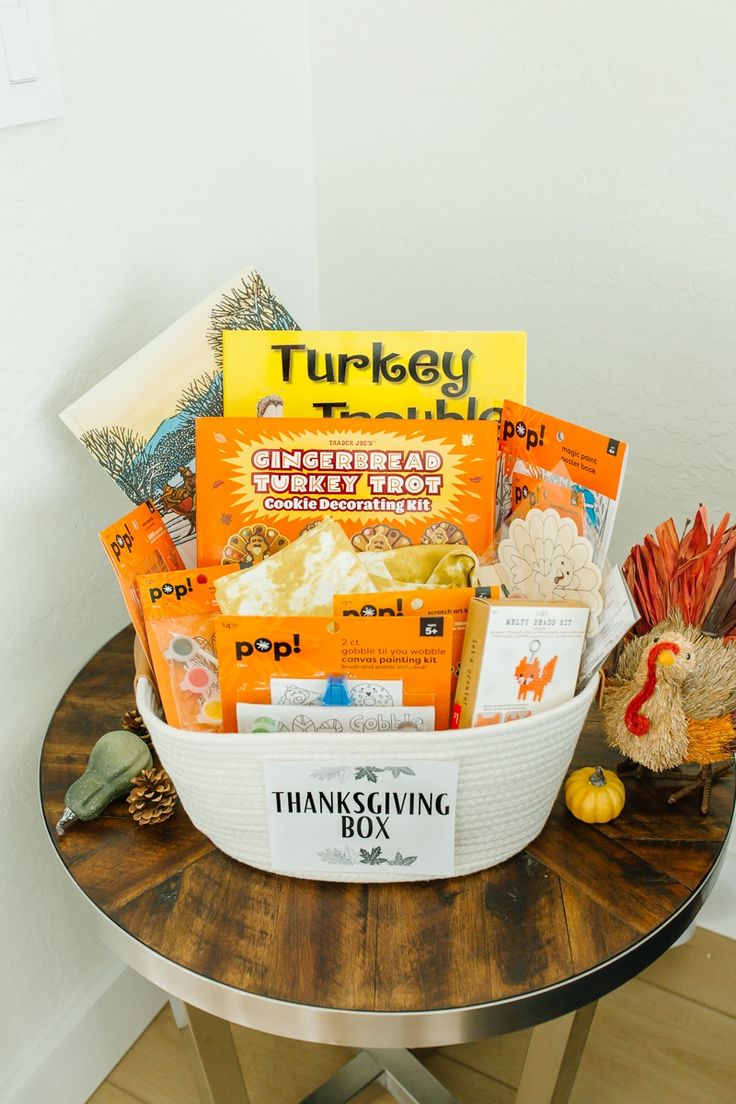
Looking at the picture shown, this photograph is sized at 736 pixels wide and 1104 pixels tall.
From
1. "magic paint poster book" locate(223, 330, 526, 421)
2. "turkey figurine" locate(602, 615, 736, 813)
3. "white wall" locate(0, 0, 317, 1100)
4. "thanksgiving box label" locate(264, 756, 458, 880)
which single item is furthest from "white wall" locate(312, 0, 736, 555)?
"thanksgiving box label" locate(264, 756, 458, 880)

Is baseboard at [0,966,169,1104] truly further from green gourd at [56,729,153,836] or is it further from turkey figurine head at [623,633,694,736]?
turkey figurine head at [623,633,694,736]

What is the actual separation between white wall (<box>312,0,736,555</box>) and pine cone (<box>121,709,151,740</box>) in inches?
24.4

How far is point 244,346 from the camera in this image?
0.85 m

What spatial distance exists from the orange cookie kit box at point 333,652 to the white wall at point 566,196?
563mm

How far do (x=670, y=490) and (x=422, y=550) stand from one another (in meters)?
0.48

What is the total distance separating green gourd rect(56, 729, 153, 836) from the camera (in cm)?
80

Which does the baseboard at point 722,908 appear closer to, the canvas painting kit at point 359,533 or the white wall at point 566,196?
the white wall at point 566,196

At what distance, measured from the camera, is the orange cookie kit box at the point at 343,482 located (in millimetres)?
810

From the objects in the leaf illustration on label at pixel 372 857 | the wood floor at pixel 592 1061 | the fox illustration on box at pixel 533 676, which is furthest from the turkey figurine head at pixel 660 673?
the wood floor at pixel 592 1061

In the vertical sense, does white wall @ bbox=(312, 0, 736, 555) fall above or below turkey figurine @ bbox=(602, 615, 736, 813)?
above

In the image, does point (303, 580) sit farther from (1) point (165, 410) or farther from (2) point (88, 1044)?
(2) point (88, 1044)

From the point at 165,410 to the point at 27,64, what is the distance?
0.30 meters

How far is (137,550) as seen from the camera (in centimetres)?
79

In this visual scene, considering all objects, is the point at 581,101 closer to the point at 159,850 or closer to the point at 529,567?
the point at 529,567
